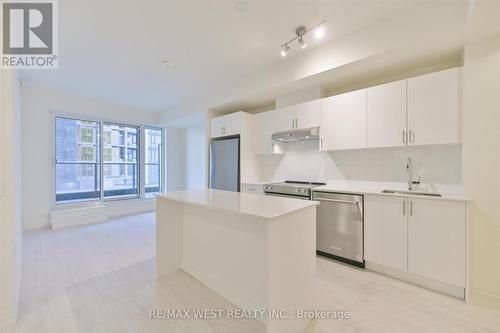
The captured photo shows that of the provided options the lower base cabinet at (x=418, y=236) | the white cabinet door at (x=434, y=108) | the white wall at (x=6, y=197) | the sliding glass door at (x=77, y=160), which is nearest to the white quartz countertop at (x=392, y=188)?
→ the lower base cabinet at (x=418, y=236)

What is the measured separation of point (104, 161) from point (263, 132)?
3.92m

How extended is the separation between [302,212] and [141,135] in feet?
17.5

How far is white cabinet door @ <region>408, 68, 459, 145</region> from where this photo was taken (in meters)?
2.09

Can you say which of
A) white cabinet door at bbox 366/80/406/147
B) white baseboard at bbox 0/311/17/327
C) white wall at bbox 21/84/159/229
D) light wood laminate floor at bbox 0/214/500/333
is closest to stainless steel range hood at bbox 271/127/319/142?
white cabinet door at bbox 366/80/406/147

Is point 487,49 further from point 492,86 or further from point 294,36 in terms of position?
point 294,36

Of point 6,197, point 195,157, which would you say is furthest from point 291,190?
point 195,157

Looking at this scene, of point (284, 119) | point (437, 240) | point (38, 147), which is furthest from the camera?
point (38, 147)

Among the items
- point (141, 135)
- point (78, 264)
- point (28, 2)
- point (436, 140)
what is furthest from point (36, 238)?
point (436, 140)

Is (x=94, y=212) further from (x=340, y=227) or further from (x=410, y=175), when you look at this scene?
(x=410, y=175)

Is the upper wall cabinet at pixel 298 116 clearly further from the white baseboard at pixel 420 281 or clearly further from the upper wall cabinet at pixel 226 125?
the white baseboard at pixel 420 281

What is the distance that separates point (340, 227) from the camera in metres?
2.64

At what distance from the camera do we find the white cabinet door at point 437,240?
1954mm

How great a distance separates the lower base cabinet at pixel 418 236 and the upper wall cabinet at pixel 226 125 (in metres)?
2.37

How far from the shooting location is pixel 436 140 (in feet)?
7.20
